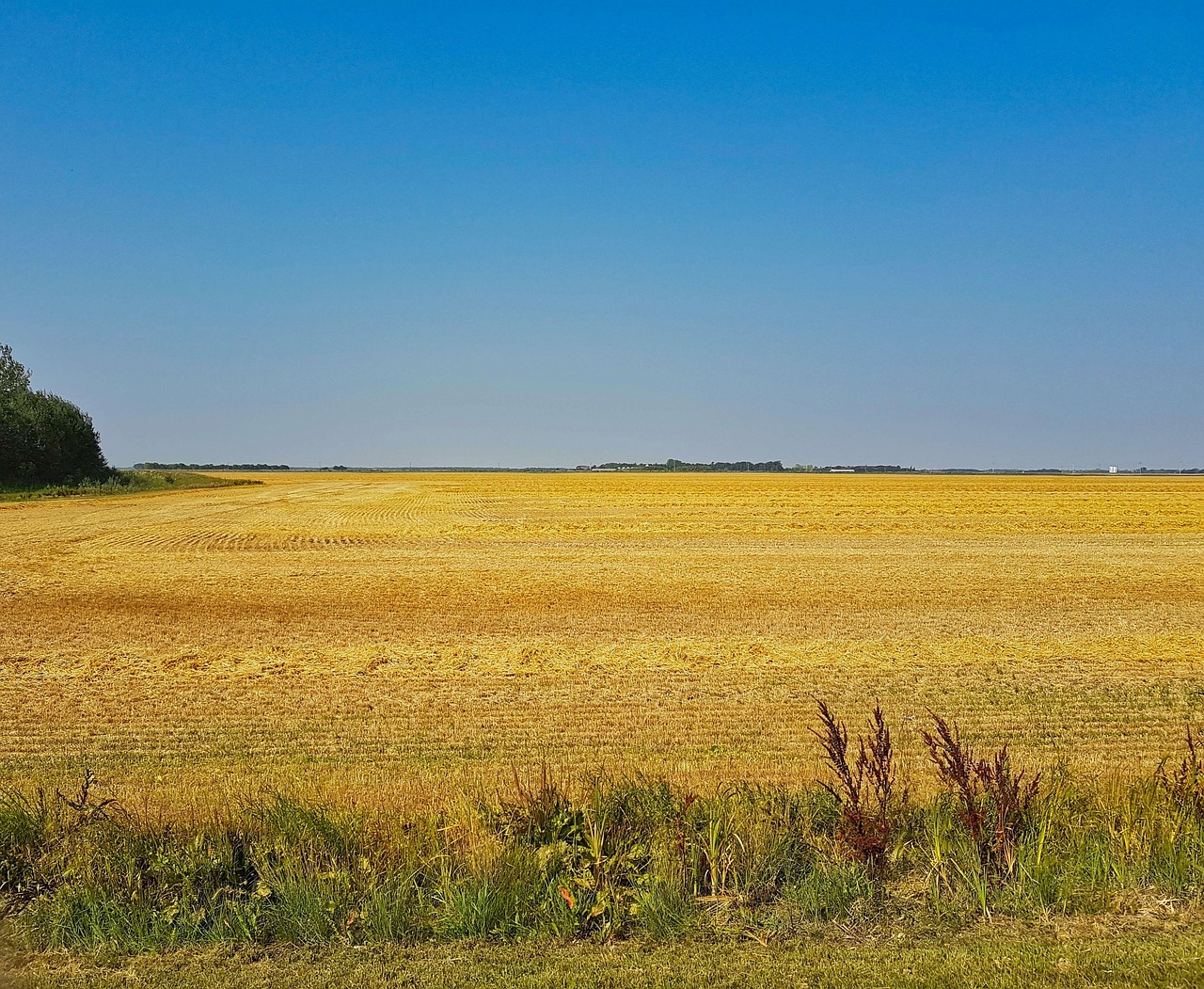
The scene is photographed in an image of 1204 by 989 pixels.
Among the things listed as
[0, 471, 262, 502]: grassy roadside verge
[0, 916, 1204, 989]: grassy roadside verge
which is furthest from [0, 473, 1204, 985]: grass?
[0, 471, 262, 502]: grassy roadside verge

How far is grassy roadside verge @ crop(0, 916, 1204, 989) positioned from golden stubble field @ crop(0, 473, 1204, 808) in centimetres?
286

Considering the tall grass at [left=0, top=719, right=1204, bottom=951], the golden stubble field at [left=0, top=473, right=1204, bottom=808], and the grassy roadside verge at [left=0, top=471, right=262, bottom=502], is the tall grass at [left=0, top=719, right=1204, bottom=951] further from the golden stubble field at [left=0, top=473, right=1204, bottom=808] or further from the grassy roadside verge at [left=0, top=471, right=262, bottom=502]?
the grassy roadside verge at [left=0, top=471, right=262, bottom=502]

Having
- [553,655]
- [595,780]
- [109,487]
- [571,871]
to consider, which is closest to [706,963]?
[571,871]

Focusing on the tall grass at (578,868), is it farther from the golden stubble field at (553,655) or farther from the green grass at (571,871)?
the golden stubble field at (553,655)

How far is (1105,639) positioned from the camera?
16938 mm

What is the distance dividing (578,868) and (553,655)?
9792mm

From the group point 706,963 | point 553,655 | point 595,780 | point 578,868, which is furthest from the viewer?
point 553,655

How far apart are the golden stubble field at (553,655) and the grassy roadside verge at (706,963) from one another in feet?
9.38

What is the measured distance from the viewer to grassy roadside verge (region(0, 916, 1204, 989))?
4.56m

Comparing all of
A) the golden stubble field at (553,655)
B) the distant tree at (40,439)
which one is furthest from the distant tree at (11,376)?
the golden stubble field at (553,655)

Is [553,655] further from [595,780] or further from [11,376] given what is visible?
[11,376]

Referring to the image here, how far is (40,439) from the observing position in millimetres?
70000

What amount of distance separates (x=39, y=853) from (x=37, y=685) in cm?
877

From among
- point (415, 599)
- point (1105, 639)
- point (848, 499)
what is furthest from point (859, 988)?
point (848, 499)
